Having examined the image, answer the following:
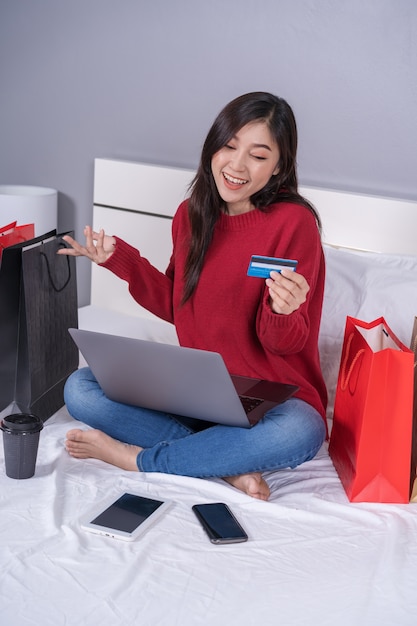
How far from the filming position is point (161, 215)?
2.58 metres

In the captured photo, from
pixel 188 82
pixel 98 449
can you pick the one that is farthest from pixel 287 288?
pixel 188 82

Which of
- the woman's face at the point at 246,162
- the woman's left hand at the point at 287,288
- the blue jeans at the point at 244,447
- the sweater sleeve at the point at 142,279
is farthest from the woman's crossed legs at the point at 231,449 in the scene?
the woman's face at the point at 246,162

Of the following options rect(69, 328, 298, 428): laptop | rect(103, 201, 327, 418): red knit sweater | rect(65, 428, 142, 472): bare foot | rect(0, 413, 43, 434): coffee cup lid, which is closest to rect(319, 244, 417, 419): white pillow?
rect(103, 201, 327, 418): red knit sweater

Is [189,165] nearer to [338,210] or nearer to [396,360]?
[338,210]

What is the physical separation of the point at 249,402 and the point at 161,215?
114cm

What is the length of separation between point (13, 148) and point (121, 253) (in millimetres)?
1466

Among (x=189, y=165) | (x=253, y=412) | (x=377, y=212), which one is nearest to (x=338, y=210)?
(x=377, y=212)

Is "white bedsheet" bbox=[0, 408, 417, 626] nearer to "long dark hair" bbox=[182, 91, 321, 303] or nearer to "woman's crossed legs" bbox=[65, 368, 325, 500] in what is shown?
"woman's crossed legs" bbox=[65, 368, 325, 500]

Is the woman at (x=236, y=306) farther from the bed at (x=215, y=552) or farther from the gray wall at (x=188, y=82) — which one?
the gray wall at (x=188, y=82)

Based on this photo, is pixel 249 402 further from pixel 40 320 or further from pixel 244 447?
pixel 40 320

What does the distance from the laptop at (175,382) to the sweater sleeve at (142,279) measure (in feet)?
0.97

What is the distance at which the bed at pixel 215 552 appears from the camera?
3.51 feet

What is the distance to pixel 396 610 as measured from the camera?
1101 mm

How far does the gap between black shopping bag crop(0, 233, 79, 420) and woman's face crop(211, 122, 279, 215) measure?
1.34ft
